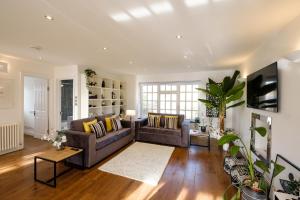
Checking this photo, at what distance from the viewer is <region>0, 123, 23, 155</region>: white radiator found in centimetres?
377

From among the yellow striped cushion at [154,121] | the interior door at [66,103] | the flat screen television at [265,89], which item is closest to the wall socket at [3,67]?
the interior door at [66,103]

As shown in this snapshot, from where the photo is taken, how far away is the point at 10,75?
3959mm

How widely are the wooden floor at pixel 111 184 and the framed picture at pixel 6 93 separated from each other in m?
1.32

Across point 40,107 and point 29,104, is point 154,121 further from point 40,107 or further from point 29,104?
point 29,104

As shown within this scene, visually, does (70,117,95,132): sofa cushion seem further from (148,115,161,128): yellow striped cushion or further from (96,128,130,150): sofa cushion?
(148,115,161,128): yellow striped cushion

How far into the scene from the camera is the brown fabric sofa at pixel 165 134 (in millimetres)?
4562

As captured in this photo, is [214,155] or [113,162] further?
[214,155]

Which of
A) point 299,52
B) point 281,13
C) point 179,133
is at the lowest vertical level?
point 179,133

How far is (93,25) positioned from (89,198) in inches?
98.2

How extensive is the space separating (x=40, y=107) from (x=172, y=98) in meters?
4.90

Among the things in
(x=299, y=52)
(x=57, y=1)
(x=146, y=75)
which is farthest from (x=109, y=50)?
(x=146, y=75)

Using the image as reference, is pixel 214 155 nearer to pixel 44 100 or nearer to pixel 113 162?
pixel 113 162

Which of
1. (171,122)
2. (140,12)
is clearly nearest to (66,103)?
(171,122)

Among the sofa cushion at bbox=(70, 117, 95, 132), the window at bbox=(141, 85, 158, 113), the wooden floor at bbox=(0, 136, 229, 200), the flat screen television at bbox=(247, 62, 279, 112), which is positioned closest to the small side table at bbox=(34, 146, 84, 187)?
the wooden floor at bbox=(0, 136, 229, 200)
